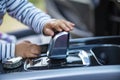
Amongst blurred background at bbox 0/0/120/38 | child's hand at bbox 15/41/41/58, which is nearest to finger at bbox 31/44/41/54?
child's hand at bbox 15/41/41/58

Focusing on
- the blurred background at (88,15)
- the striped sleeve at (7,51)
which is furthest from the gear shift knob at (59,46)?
the blurred background at (88,15)

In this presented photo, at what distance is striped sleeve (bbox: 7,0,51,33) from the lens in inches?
35.3

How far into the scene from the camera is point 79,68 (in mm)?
700

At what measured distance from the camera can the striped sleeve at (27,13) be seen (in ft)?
2.94

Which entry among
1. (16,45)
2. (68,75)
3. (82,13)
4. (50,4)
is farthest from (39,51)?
(50,4)

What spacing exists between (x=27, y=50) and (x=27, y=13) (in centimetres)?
14

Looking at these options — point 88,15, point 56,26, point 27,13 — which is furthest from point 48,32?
point 88,15

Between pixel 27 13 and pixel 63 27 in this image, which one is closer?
pixel 63 27

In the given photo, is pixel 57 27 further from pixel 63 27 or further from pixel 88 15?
pixel 88 15

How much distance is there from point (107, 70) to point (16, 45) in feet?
0.86

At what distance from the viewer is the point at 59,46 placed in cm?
76

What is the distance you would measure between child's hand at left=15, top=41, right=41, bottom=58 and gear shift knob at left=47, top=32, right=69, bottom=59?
0.18 ft

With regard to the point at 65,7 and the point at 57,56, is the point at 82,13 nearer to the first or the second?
the point at 65,7

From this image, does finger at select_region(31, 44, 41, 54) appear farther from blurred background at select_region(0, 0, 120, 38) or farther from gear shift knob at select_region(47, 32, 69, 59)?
blurred background at select_region(0, 0, 120, 38)
